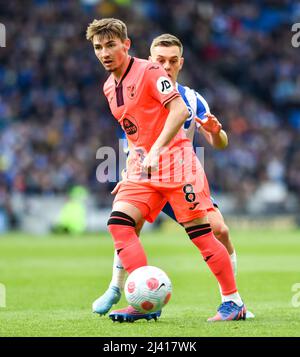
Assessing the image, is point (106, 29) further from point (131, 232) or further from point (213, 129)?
point (131, 232)

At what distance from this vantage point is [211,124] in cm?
738

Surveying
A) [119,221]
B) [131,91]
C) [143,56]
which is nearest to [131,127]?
[131,91]

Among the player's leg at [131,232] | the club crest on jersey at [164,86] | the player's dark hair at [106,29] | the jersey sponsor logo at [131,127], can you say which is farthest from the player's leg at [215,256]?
the player's dark hair at [106,29]

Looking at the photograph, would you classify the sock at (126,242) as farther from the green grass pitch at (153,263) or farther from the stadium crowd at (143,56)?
the stadium crowd at (143,56)

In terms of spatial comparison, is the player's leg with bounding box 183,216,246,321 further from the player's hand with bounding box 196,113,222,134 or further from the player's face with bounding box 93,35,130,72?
the player's face with bounding box 93,35,130,72

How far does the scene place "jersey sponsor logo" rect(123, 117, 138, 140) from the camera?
7229 mm

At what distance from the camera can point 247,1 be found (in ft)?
104

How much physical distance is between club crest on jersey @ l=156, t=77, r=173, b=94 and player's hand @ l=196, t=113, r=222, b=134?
498 mm

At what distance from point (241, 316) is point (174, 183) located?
3.84ft

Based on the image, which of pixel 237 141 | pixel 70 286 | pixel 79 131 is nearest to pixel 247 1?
pixel 237 141

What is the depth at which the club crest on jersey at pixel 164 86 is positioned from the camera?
700cm

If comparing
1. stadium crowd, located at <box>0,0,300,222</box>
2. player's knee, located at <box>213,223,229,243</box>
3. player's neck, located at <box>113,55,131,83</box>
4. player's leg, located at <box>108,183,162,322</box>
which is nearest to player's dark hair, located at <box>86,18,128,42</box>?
player's neck, located at <box>113,55,131,83</box>
